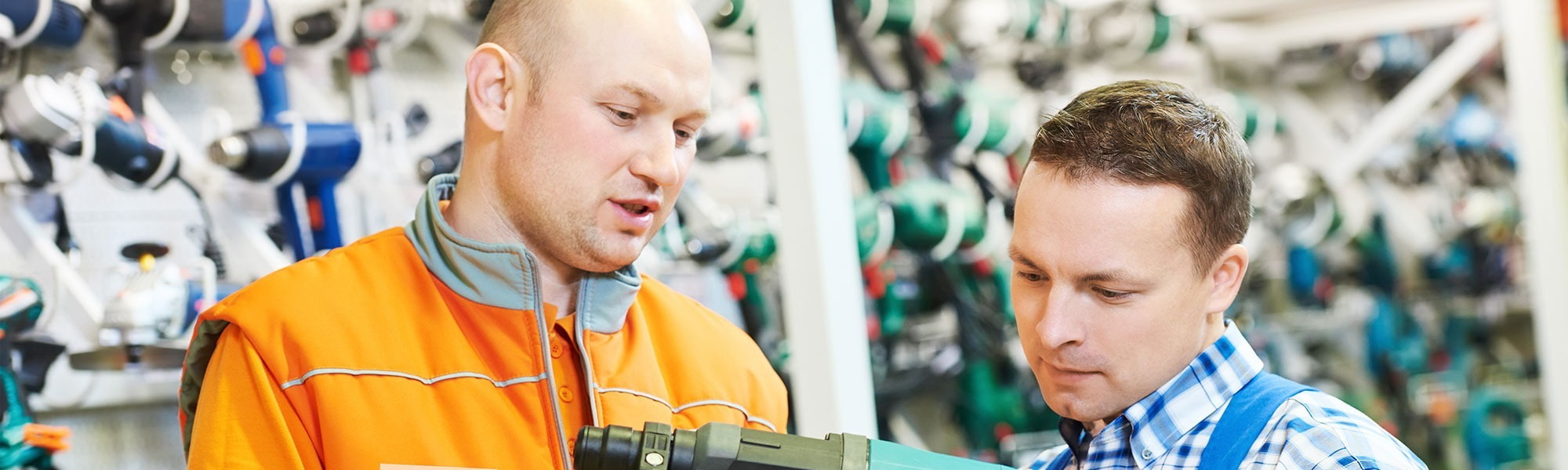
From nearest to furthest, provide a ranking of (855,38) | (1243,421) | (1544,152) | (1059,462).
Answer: (1243,421) → (1059,462) → (1544,152) → (855,38)

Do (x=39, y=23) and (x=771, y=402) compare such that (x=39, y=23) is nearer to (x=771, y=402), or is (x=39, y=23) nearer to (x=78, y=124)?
(x=78, y=124)

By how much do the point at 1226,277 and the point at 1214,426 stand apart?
151 millimetres

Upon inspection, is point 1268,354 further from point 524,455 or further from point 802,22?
point 524,455

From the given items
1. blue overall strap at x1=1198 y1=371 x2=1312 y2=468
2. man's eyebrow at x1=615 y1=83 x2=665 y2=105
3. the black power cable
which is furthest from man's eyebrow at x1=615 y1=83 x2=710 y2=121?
the black power cable

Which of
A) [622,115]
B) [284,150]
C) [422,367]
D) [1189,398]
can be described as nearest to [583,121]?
[622,115]

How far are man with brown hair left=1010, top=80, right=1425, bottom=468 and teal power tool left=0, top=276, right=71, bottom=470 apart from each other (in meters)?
1.63

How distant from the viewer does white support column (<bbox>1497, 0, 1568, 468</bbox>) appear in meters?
3.79

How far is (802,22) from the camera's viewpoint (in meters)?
2.37

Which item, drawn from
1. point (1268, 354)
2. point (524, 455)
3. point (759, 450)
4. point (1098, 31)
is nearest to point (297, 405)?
point (524, 455)

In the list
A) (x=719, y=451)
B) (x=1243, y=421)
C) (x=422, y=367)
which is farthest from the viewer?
(x=422, y=367)

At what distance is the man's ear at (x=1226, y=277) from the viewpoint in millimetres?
1343

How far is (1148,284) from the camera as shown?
4.23 ft

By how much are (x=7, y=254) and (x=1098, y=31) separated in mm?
3401

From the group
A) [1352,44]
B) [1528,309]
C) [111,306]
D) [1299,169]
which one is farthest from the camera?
[1528,309]
